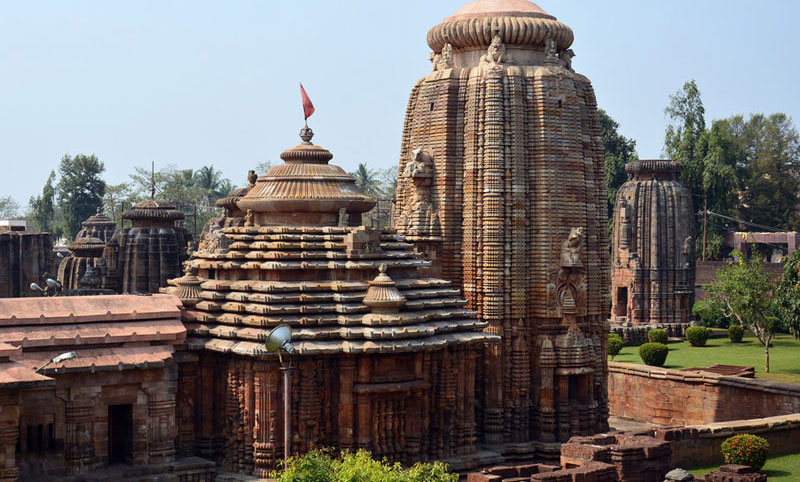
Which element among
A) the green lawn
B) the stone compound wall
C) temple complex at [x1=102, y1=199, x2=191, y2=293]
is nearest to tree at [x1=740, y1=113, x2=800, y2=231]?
the green lawn

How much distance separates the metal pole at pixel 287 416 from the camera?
23328 millimetres

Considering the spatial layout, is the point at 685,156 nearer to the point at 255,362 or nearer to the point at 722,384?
the point at 722,384

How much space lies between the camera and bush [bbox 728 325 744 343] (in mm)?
50531

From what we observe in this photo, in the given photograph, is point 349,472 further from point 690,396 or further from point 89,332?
point 690,396

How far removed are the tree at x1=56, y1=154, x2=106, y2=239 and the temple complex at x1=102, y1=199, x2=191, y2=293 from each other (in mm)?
57635

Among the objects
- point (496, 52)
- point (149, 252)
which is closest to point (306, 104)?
point (496, 52)

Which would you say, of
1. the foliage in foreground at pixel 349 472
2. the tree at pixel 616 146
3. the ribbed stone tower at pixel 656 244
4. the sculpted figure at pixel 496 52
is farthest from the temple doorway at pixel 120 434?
the tree at pixel 616 146

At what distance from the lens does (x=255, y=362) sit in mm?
25031

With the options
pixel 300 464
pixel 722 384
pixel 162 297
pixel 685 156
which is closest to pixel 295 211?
pixel 162 297

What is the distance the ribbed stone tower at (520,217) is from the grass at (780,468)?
3006 mm

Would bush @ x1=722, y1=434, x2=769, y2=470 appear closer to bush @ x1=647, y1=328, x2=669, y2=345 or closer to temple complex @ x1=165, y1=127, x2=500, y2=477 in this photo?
temple complex @ x1=165, y1=127, x2=500, y2=477

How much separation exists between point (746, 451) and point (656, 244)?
29530 mm

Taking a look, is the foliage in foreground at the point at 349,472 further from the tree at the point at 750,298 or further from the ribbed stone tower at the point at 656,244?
the ribbed stone tower at the point at 656,244

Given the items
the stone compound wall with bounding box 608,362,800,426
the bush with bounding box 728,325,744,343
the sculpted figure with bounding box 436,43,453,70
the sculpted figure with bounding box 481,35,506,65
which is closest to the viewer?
the sculpted figure with bounding box 481,35,506,65
